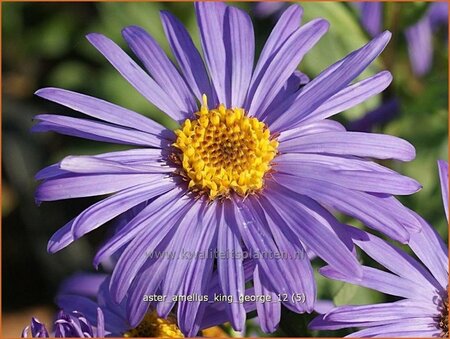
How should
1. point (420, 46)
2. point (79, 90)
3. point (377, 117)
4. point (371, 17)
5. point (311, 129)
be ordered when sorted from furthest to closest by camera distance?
point (79, 90)
point (420, 46)
point (371, 17)
point (377, 117)
point (311, 129)

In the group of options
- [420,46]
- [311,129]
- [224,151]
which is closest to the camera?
[311,129]

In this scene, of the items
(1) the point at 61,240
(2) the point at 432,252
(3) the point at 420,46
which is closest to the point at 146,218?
(1) the point at 61,240

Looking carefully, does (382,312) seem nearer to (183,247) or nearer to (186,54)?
(183,247)

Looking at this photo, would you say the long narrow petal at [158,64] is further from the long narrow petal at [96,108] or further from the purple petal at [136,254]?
the purple petal at [136,254]

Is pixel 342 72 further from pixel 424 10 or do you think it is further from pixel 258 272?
pixel 424 10

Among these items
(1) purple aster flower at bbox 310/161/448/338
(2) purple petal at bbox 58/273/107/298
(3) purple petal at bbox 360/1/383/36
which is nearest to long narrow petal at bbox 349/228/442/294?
(1) purple aster flower at bbox 310/161/448/338

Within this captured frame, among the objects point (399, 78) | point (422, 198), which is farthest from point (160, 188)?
point (399, 78)
